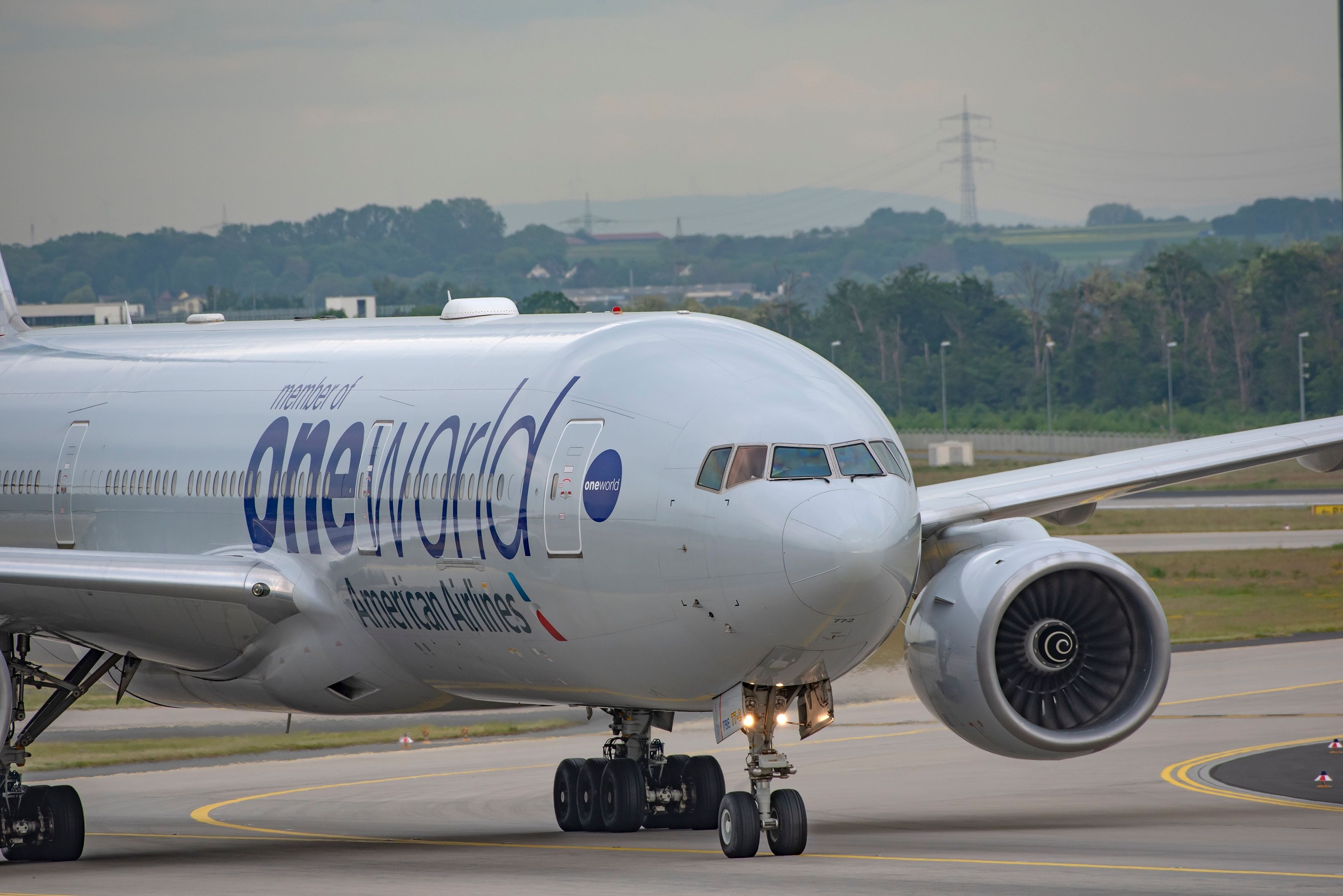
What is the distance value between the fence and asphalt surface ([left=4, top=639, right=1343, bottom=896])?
76012mm

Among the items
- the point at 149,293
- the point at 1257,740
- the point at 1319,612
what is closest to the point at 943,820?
the point at 1257,740

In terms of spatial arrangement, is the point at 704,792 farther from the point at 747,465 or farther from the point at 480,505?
the point at 747,465

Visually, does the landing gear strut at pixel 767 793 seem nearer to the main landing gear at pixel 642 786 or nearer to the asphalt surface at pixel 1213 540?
the main landing gear at pixel 642 786

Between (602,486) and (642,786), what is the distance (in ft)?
20.6

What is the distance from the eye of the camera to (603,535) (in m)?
16.8

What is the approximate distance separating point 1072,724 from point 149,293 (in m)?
185

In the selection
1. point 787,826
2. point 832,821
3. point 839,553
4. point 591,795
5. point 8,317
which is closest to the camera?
point 839,553

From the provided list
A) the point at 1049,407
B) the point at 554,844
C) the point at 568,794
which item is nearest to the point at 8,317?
the point at 568,794

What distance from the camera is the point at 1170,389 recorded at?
126 meters

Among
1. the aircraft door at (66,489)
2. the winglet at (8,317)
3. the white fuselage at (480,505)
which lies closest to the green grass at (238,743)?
the winglet at (8,317)

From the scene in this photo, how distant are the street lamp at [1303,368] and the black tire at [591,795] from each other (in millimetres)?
100927

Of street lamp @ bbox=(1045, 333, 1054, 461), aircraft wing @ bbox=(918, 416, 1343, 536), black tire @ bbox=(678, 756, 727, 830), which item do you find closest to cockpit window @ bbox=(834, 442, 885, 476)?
aircraft wing @ bbox=(918, 416, 1343, 536)

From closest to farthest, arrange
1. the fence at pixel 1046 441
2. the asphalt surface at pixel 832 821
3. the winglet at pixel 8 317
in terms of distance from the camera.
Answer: the asphalt surface at pixel 832 821
the winglet at pixel 8 317
the fence at pixel 1046 441

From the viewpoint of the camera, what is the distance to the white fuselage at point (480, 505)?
1609 centimetres
